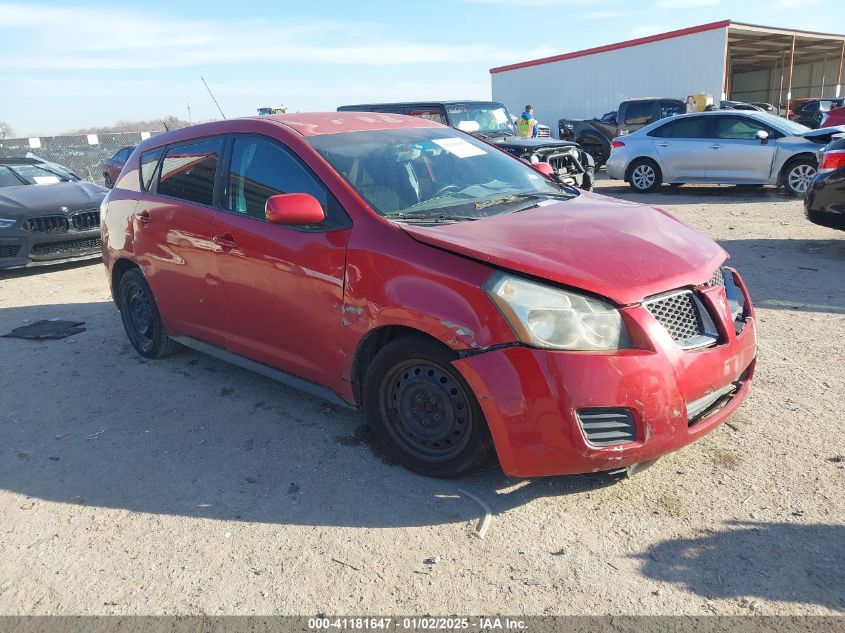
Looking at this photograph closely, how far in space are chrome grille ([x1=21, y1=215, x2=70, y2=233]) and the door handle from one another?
5.94 metres

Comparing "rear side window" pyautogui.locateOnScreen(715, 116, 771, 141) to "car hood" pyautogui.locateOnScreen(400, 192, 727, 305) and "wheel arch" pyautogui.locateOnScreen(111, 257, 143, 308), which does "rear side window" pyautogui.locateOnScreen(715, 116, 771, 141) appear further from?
"wheel arch" pyautogui.locateOnScreen(111, 257, 143, 308)

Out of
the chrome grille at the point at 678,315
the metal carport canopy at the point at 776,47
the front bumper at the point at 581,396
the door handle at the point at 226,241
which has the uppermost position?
the metal carport canopy at the point at 776,47

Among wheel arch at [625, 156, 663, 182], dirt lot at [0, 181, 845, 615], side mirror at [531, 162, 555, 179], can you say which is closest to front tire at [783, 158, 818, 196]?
wheel arch at [625, 156, 663, 182]

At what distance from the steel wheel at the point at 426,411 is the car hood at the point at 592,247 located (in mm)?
599

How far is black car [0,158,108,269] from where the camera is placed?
8539 mm

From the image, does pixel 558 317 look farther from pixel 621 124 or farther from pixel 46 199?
pixel 621 124

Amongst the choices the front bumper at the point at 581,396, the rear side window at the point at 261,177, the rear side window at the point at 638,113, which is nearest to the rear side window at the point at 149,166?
the rear side window at the point at 261,177

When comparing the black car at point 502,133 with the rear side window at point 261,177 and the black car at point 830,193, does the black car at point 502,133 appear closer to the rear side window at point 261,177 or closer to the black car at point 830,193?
the black car at point 830,193

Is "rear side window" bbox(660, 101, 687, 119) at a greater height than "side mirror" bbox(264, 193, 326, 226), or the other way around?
"side mirror" bbox(264, 193, 326, 226)

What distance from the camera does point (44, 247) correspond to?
8.78m

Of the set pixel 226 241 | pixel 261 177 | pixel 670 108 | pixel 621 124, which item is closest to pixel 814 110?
pixel 670 108

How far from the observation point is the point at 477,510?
302cm

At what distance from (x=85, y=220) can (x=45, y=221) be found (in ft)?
1.63

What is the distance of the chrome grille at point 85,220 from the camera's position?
8.98 m
